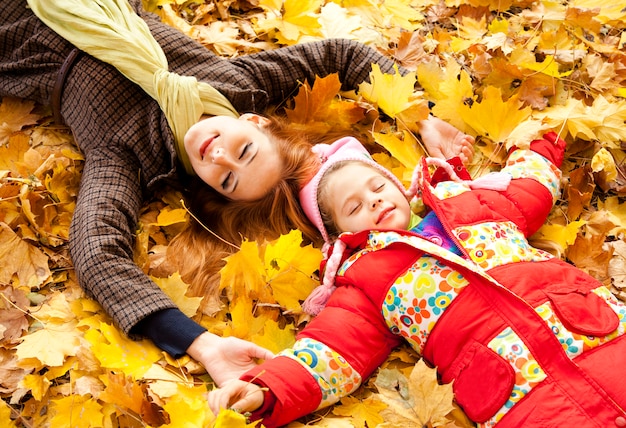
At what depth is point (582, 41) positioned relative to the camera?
2826 millimetres

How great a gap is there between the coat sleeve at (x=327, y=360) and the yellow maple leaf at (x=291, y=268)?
153 millimetres

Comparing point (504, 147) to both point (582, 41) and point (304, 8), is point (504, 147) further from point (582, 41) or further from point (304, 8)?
point (304, 8)

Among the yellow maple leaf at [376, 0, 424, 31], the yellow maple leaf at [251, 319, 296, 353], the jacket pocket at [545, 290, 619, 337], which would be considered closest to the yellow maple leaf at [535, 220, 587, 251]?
the jacket pocket at [545, 290, 619, 337]

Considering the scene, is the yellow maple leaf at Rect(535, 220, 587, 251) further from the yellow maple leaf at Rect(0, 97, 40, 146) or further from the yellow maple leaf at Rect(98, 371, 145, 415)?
the yellow maple leaf at Rect(0, 97, 40, 146)

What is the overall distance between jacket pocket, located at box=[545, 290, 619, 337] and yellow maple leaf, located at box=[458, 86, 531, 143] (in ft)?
2.67

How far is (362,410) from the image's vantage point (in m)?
1.71

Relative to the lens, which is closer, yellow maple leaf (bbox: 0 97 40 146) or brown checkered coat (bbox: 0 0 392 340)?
brown checkered coat (bbox: 0 0 392 340)

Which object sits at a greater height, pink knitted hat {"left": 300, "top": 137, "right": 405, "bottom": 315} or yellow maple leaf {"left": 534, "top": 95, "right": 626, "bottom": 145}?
yellow maple leaf {"left": 534, "top": 95, "right": 626, "bottom": 145}

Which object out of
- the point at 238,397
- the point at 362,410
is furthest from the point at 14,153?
the point at 362,410

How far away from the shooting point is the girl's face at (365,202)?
195cm

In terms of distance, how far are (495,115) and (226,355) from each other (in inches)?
53.9

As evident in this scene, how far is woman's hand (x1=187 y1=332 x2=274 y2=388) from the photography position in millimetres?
1761

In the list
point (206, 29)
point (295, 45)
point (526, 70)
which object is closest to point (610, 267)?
point (526, 70)

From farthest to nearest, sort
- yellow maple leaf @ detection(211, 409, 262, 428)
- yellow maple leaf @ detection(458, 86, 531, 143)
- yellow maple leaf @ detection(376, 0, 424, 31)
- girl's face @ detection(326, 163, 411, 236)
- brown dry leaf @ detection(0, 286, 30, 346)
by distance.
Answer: yellow maple leaf @ detection(376, 0, 424, 31) < yellow maple leaf @ detection(458, 86, 531, 143) < girl's face @ detection(326, 163, 411, 236) < brown dry leaf @ detection(0, 286, 30, 346) < yellow maple leaf @ detection(211, 409, 262, 428)
